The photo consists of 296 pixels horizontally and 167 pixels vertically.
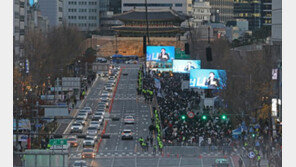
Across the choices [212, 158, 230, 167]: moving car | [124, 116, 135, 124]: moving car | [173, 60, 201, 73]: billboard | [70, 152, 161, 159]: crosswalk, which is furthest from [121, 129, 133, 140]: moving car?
[173, 60, 201, 73]: billboard

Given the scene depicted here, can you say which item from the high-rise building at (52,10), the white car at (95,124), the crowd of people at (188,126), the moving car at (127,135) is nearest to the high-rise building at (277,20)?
the crowd of people at (188,126)

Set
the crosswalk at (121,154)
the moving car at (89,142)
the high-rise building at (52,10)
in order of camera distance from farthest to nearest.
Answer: the high-rise building at (52,10), the moving car at (89,142), the crosswalk at (121,154)

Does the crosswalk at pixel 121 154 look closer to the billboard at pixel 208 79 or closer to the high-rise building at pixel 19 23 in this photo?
the billboard at pixel 208 79

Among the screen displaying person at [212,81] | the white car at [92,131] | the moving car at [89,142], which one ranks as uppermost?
the screen displaying person at [212,81]

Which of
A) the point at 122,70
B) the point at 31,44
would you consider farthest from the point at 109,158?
the point at 122,70

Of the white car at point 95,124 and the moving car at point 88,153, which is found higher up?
the white car at point 95,124

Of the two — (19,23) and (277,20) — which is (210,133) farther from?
(19,23)
